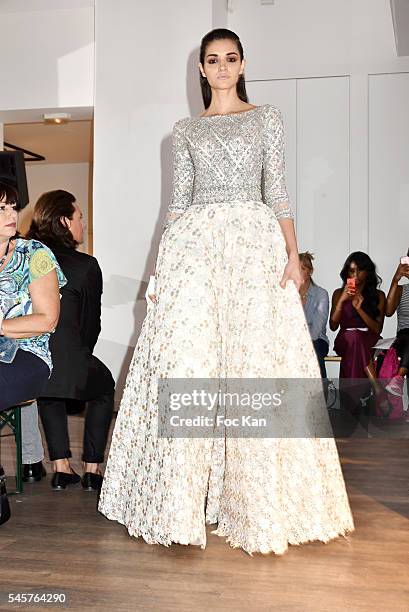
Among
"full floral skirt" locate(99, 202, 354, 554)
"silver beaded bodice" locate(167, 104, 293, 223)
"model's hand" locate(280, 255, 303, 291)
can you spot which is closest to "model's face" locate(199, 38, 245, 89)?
"silver beaded bodice" locate(167, 104, 293, 223)

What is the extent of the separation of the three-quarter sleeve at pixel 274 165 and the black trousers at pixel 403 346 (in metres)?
2.87

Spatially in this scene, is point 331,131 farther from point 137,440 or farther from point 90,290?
point 137,440

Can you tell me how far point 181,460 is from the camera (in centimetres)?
244


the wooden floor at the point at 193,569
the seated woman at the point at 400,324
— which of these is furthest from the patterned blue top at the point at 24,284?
the seated woman at the point at 400,324

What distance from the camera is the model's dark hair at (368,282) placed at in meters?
5.77

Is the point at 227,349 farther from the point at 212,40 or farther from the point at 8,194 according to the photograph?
the point at 212,40

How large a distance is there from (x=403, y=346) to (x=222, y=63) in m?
3.09

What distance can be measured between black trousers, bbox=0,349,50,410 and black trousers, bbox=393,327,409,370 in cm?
316

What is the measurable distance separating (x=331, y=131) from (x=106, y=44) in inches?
73.7

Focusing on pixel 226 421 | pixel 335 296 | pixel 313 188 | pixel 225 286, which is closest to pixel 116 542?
pixel 226 421

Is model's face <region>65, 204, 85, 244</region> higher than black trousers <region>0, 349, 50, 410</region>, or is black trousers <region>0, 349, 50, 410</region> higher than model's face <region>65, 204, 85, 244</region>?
model's face <region>65, 204, 85, 244</region>

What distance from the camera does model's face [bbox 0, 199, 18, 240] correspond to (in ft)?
8.67

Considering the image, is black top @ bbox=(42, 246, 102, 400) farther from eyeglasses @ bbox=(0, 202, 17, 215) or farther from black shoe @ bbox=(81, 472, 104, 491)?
eyeglasses @ bbox=(0, 202, 17, 215)

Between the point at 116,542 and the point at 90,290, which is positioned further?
the point at 90,290
